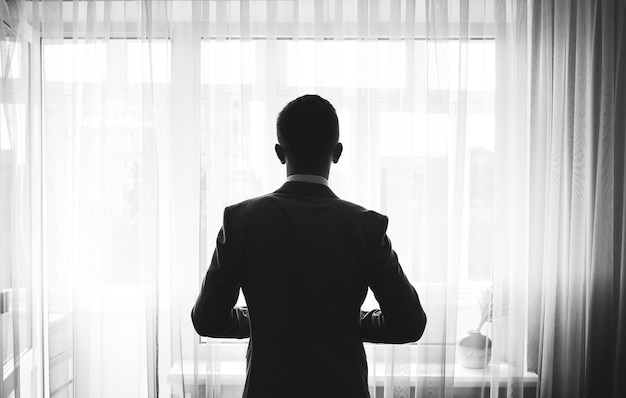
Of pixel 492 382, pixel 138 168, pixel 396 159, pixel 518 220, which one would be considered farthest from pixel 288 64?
pixel 492 382

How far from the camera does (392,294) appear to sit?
102 cm

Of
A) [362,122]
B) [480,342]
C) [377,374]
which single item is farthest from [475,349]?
[362,122]

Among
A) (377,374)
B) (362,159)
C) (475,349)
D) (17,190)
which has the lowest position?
(377,374)

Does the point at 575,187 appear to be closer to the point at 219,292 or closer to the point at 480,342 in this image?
the point at 480,342

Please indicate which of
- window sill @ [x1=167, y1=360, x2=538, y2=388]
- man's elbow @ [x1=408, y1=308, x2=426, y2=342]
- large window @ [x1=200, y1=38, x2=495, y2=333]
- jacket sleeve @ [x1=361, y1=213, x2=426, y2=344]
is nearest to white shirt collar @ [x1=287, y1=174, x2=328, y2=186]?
jacket sleeve @ [x1=361, y1=213, x2=426, y2=344]

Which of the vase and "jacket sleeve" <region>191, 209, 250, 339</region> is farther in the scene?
the vase

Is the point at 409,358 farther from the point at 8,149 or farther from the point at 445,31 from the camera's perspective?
the point at 8,149

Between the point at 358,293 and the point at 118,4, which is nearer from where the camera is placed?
the point at 358,293

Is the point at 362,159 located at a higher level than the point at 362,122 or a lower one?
lower

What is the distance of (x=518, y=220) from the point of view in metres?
2.03

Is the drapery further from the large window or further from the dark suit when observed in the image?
the dark suit

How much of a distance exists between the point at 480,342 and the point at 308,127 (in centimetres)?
137

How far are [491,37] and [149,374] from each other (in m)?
1.86

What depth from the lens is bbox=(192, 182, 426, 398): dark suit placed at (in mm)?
1023
